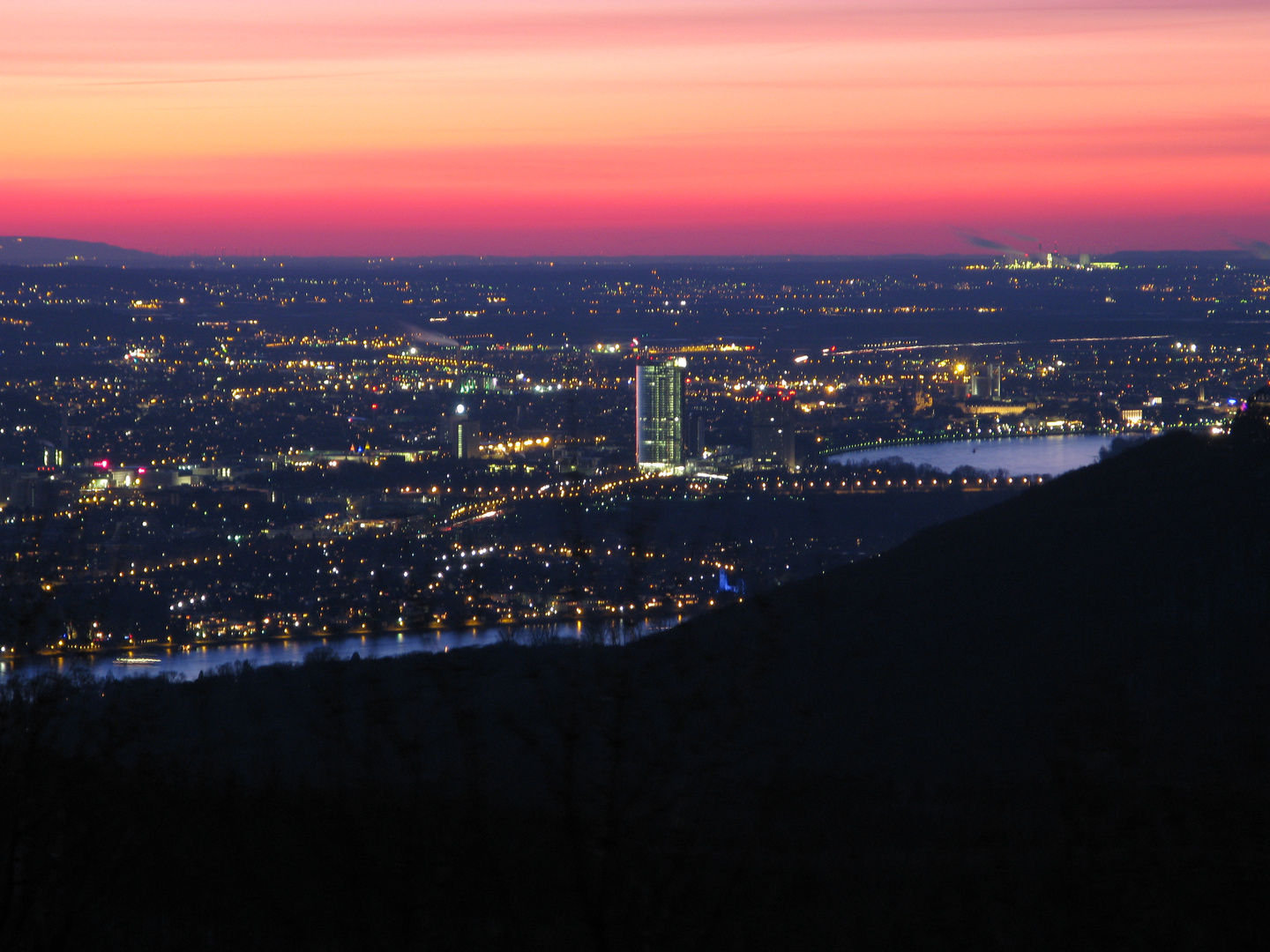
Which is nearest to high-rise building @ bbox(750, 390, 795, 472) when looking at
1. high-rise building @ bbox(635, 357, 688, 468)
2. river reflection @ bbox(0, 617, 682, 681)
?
high-rise building @ bbox(635, 357, 688, 468)

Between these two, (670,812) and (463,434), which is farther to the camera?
(463,434)

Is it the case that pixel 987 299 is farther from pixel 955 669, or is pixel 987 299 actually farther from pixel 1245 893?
pixel 1245 893

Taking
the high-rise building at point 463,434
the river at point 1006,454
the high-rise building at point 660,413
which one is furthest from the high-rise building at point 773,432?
the high-rise building at point 463,434

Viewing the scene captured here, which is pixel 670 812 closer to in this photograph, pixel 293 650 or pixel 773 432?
pixel 293 650

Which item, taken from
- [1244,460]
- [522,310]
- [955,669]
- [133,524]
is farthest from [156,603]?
[522,310]

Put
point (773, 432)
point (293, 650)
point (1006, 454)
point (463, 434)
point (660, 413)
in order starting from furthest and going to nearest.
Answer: point (463, 434) < point (773, 432) < point (660, 413) < point (1006, 454) < point (293, 650)

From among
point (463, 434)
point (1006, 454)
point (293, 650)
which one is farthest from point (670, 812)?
point (463, 434)

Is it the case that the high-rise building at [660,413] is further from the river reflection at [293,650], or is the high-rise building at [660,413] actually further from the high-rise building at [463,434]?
the river reflection at [293,650]
